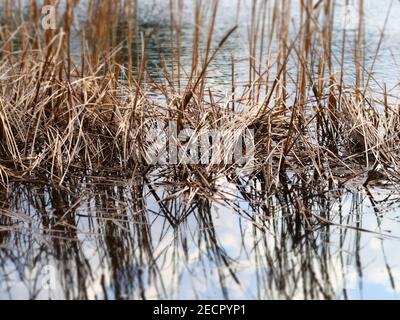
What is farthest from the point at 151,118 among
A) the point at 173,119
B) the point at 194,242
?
the point at 194,242

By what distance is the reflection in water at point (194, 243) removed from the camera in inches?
48.8

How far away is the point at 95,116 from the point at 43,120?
0.16 m

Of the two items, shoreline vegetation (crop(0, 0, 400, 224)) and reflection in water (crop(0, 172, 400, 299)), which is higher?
shoreline vegetation (crop(0, 0, 400, 224))

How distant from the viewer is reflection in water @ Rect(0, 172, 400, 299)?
1238 mm

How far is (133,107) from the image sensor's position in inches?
72.7

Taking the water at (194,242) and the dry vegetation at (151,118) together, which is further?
the dry vegetation at (151,118)

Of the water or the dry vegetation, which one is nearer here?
the water

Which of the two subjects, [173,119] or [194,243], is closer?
[194,243]

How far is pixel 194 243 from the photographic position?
4.68 feet

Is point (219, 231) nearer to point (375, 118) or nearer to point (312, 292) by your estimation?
point (312, 292)

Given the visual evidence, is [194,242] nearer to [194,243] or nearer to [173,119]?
[194,243]

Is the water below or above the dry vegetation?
below

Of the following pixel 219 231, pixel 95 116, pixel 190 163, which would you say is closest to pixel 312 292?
pixel 219 231

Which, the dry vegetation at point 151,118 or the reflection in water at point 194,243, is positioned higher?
the dry vegetation at point 151,118
